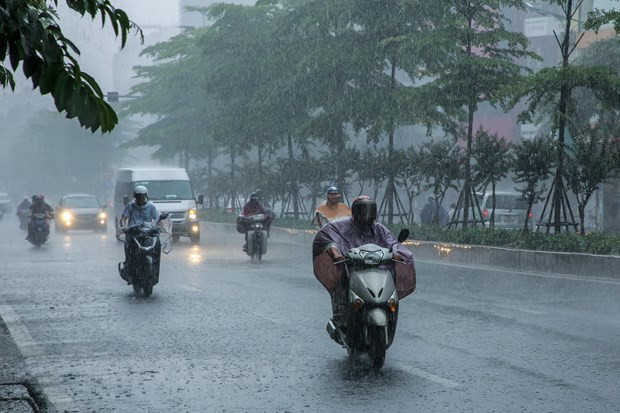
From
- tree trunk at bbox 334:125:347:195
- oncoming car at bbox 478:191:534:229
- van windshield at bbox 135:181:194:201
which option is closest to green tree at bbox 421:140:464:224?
oncoming car at bbox 478:191:534:229

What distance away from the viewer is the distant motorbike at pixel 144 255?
53.7 ft

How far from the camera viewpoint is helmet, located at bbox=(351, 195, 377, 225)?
9.71 meters

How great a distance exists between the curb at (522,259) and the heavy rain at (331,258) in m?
0.05

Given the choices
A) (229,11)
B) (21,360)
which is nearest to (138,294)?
(21,360)

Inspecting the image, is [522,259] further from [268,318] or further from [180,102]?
[180,102]

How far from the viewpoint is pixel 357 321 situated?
30.2 feet

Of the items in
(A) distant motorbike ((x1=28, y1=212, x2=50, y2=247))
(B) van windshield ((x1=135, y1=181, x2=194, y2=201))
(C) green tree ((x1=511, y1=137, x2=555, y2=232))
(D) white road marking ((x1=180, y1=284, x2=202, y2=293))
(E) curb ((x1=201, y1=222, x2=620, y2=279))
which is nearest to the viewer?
(D) white road marking ((x1=180, y1=284, x2=202, y2=293))

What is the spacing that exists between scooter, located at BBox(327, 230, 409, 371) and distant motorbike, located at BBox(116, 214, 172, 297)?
7377 mm

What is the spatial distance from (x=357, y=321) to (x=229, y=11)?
37.1 m

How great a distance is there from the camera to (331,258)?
9.54 metres

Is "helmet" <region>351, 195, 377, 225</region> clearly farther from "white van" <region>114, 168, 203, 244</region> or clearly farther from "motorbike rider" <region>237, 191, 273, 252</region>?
"white van" <region>114, 168, 203, 244</region>

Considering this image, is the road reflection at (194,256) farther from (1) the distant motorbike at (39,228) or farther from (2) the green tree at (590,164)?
(2) the green tree at (590,164)

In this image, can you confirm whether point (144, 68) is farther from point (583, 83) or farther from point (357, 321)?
point (357, 321)

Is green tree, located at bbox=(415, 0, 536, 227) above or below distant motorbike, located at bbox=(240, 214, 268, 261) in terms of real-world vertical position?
above
